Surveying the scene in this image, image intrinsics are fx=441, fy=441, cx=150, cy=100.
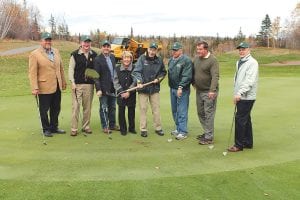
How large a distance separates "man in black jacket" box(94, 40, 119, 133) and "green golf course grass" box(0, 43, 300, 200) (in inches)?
13.4

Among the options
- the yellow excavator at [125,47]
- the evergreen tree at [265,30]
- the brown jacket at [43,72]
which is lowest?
the brown jacket at [43,72]

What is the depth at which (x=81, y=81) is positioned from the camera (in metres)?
8.45

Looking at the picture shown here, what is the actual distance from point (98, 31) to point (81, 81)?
49485mm

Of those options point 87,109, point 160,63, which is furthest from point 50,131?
point 160,63

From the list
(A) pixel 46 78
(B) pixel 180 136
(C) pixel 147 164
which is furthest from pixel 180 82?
(A) pixel 46 78

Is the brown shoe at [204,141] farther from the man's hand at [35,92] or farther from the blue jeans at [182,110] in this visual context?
the man's hand at [35,92]

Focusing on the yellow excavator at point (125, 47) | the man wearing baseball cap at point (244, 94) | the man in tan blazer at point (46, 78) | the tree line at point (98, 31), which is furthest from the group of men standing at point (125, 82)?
the tree line at point (98, 31)

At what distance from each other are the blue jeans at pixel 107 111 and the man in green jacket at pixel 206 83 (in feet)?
6.02

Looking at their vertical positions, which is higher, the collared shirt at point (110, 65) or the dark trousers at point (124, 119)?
the collared shirt at point (110, 65)

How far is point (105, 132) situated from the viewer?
8.57 meters

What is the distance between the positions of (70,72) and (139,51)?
23.1 meters

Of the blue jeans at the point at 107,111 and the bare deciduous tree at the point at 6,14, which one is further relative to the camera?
the bare deciduous tree at the point at 6,14

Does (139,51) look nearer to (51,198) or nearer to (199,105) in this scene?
(199,105)

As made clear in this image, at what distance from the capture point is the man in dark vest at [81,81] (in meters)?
8.34
